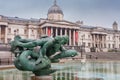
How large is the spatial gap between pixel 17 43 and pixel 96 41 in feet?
297

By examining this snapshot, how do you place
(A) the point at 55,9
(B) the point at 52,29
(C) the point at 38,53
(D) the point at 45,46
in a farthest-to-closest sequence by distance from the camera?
(A) the point at 55,9
(B) the point at 52,29
(C) the point at 38,53
(D) the point at 45,46

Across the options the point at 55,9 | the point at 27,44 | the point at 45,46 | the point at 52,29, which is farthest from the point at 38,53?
the point at 55,9

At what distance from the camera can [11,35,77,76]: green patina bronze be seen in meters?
13.7

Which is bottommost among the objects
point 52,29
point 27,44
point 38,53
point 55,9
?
A: point 38,53

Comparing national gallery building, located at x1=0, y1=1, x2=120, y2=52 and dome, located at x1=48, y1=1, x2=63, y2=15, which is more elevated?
dome, located at x1=48, y1=1, x2=63, y2=15

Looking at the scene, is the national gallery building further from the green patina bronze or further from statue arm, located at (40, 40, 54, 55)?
statue arm, located at (40, 40, 54, 55)

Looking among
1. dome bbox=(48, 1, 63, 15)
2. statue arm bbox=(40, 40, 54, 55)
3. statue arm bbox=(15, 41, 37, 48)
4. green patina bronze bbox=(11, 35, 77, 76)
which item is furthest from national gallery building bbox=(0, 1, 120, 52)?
statue arm bbox=(40, 40, 54, 55)

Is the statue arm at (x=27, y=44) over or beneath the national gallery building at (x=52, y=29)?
beneath

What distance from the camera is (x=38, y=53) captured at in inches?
559

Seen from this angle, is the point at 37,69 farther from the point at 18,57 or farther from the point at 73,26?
the point at 73,26

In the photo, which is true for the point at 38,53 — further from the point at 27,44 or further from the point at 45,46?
the point at 27,44

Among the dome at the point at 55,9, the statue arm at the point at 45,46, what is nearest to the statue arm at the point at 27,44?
the statue arm at the point at 45,46

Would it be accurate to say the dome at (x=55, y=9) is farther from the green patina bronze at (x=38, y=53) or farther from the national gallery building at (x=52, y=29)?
the green patina bronze at (x=38, y=53)

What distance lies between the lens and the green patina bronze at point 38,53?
13.7 metres
